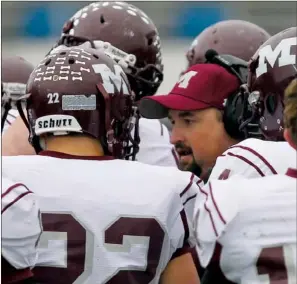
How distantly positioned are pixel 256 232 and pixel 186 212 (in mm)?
635

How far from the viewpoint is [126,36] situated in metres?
3.82

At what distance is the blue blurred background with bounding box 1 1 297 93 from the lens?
10.9 metres

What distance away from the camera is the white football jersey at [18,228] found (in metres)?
2.27

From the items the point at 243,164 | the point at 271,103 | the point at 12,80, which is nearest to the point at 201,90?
the point at 271,103

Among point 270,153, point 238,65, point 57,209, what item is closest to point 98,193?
point 57,209

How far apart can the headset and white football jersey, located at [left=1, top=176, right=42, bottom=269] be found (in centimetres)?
106

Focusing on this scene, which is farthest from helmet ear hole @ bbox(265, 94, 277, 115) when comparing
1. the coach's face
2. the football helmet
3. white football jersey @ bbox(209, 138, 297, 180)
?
the football helmet

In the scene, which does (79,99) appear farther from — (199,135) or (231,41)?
(231,41)

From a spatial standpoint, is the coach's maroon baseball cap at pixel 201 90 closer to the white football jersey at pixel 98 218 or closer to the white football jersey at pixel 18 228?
the white football jersey at pixel 98 218

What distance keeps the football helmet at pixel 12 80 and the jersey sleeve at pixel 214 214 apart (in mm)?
2243

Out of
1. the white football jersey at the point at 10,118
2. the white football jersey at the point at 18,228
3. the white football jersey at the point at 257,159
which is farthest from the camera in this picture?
the white football jersey at the point at 10,118

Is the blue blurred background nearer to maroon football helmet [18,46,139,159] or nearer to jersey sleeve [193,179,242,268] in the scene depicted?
maroon football helmet [18,46,139,159]

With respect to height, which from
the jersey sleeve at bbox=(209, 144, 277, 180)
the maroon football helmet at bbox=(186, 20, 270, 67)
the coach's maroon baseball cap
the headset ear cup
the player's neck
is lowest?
the maroon football helmet at bbox=(186, 20, 270, 67)

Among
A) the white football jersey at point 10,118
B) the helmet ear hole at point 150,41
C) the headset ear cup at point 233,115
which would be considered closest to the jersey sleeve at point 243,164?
the headset ear cup at point 233,115
